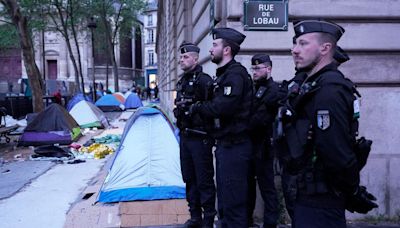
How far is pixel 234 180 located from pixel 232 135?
0.43m

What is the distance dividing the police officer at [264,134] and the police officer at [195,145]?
0.51 metres

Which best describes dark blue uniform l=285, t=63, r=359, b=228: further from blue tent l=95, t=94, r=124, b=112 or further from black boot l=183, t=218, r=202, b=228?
blue tent l=95, t=94, r=124, b=112

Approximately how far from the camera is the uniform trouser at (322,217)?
2.90 m

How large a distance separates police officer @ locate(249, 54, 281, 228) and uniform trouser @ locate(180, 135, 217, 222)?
18.8 inches

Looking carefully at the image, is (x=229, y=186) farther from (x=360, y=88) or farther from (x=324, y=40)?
(x=360, y=88)

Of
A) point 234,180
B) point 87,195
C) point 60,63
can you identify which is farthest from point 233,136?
point 60,63

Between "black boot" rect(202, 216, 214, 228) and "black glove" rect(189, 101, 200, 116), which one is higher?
"black glove" rect(189, 101, 200, 116)

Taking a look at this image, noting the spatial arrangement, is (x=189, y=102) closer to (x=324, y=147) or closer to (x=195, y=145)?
(x=195, y=145)

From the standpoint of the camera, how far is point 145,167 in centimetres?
685

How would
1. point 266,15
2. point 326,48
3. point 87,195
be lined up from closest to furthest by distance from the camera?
point 326,48 < point 266,15 < point 87,195

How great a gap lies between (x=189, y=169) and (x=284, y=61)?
1872 mm

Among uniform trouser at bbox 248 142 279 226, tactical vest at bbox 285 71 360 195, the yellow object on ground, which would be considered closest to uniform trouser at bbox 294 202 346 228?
tactical vest at bbox 285 71 360 195

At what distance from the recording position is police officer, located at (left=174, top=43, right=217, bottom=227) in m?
5.01

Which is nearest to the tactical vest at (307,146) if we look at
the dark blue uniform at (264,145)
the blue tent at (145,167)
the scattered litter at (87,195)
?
the dark blue uniform at (264,145)
